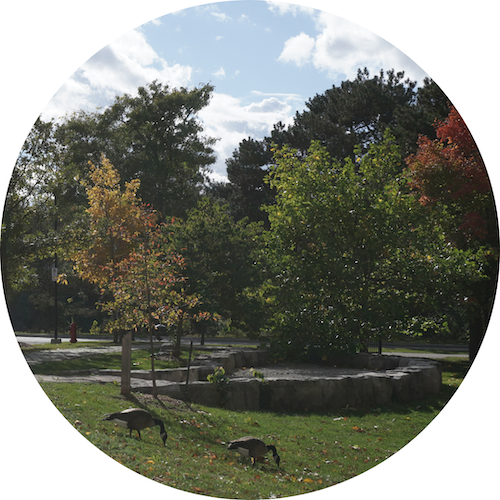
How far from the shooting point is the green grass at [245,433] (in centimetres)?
470

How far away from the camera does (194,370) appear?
19.6 feet

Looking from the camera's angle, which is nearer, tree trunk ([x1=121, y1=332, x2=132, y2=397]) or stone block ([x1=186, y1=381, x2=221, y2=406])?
tree trunk ([x1=121, y1=332, x2=132, y2=397])

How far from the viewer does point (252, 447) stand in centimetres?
480

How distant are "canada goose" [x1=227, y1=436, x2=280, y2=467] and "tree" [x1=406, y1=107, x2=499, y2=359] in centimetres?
278

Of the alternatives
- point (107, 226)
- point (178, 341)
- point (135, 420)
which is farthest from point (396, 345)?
point (107, 226)

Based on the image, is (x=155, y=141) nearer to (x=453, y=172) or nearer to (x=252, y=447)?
(x=252, y=447)

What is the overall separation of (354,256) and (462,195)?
1617mm

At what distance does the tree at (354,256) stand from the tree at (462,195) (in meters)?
0.17

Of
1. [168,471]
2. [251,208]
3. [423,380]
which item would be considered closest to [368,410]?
[423,380]

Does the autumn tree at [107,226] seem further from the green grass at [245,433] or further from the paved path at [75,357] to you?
the green grass at [245,433]

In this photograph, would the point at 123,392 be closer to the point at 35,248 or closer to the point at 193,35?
the point at 35,248

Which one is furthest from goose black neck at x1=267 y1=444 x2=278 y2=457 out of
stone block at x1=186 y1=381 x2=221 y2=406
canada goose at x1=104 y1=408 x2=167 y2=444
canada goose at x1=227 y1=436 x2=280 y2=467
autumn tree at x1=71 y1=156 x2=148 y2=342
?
autumn tree at x1=71 y1=156 x2=148 y2=342

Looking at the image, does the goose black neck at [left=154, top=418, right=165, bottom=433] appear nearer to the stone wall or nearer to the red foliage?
the stone wall

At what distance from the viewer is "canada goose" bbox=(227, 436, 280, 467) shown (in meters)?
4.76
